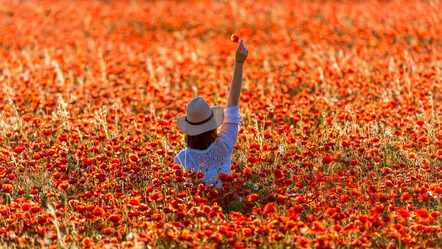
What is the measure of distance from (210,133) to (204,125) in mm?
113

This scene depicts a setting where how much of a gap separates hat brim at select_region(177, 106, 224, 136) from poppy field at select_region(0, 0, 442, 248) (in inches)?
12.9

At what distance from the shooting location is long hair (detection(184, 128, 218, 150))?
4301mm

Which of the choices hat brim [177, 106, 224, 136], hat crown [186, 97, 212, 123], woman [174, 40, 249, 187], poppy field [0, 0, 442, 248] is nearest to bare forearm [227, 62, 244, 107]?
woman [174, 40, 249, 187]

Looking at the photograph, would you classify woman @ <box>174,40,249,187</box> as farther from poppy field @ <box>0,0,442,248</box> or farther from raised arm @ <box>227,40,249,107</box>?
poppy field @ <box>0,0,442,248</box>

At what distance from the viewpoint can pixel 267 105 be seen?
644 cm

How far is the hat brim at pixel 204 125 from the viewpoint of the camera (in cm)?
422

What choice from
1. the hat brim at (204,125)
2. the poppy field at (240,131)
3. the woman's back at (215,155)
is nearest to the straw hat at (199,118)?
the hat brim at (204,125)

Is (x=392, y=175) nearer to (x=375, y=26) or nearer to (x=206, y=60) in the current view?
(x=206, y=60)

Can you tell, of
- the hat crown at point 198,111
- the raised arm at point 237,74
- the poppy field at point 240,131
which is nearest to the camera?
the poppy field at point 240,131

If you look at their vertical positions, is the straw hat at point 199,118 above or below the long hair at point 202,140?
above

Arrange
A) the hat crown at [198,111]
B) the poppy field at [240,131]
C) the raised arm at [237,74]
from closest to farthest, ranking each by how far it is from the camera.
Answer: the poppy field at [240,131] < the hat crown at [198,111] < the raised arm at [237,74]

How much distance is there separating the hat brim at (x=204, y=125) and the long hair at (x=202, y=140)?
7 cm

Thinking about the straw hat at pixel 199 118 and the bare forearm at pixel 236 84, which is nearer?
the straw hat at pixel 199 118

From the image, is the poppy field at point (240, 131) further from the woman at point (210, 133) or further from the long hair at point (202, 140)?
the long hair at point (202, 140)
